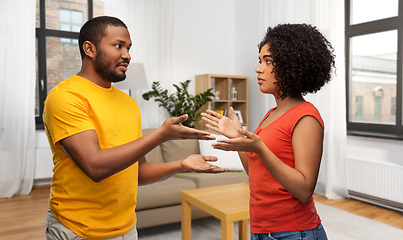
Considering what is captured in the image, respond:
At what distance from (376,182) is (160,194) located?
2351 millimetres

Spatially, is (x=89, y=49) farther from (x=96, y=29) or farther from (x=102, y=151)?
(x=102, y=151)

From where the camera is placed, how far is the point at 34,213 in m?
3.40

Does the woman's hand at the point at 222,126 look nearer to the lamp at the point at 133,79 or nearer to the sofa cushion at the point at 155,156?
the sofa cushion at the point at 155,156

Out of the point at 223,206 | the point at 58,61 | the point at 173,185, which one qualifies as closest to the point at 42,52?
the point at 58,61

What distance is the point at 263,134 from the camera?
112cm

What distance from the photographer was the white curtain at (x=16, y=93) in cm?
411

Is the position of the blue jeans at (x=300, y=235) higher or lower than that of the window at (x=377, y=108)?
lower

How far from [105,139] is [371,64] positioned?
402 centimetres

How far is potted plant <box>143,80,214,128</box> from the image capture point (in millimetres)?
4664

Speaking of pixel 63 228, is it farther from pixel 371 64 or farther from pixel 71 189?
pixel 371 64

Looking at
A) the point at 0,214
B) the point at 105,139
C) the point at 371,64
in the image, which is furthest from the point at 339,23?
the point at 0,214

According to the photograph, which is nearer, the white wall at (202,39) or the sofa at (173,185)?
the sofa at (173,185)

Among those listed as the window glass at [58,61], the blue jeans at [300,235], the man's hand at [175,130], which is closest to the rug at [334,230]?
the blue jeans at [300,235]

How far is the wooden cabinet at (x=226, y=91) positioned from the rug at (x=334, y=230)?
87.4 inches
